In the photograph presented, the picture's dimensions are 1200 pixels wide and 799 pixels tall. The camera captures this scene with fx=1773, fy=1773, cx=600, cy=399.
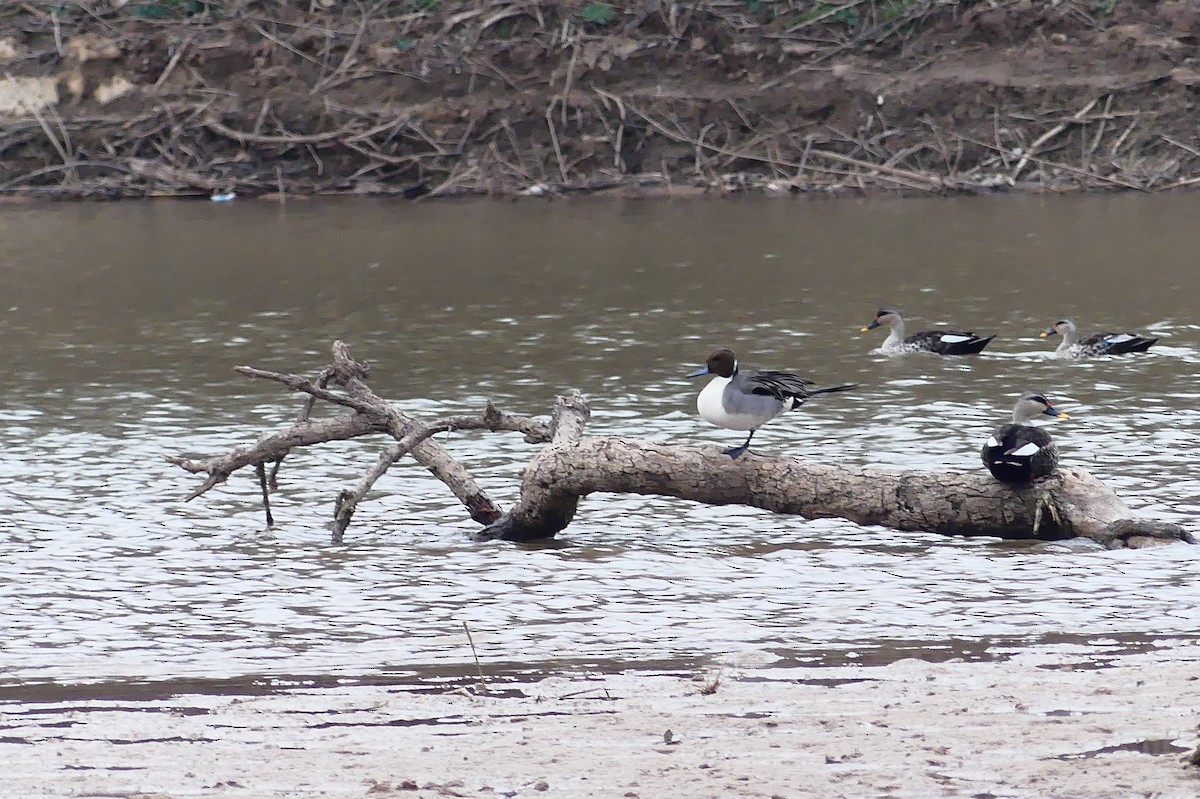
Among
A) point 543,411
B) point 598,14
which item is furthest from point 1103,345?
point 598,14

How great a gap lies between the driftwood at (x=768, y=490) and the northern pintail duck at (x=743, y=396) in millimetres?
202

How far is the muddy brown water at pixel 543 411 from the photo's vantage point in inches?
336

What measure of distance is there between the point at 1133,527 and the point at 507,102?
22542mm

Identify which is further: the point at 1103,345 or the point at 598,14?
the point at 598,14

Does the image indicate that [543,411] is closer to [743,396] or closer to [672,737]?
[743,396]

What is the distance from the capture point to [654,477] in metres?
10.0

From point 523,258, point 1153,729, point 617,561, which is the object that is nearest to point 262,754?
point 1153,729

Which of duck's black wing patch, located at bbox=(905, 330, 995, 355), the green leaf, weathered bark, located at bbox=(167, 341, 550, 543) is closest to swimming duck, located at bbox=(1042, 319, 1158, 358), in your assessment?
duck's black wing patch, located at bbox=(905, 330, 995, 355)

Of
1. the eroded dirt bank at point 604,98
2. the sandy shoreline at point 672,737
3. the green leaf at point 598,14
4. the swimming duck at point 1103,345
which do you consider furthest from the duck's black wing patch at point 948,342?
the green leaf at point 598,14

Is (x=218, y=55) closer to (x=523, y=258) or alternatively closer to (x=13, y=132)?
(x=13, y=132)

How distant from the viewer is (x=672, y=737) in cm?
642

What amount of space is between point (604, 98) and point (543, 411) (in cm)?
1702

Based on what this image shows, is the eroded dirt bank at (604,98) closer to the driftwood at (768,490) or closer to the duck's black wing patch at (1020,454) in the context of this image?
the driftwood at (768,490)

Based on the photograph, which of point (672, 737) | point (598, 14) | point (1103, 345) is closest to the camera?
point (672, 737)
